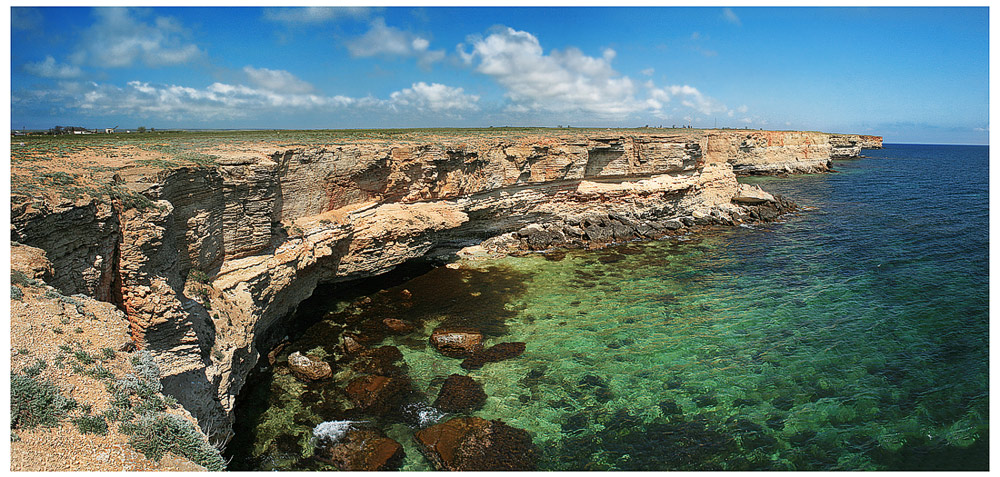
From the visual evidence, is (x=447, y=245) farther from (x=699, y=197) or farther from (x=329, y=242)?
(x=699, y=197)

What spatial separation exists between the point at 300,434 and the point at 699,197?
1323 inches

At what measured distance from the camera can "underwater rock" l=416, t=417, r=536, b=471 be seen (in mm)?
11641

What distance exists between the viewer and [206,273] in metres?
15.4

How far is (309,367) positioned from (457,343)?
4943 mm

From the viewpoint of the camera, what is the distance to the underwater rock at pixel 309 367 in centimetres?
1518

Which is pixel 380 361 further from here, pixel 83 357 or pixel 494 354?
pixel 83 357

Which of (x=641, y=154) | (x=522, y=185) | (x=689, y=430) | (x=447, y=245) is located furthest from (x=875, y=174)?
(x=689, y=430)

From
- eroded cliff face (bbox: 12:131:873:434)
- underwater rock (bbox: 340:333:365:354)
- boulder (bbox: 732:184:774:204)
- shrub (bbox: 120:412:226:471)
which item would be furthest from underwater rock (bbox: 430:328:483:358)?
boulder (bbox: 732:184:774:204)

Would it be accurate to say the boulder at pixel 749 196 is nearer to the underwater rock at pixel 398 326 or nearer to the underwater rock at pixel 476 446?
the underwater rock at pixel 398 326

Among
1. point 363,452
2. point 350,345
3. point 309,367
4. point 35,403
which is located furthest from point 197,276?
point 35,403

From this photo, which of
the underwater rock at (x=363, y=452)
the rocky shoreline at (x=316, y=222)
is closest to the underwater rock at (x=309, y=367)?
the rocky shoreline at (x=316, y=222)

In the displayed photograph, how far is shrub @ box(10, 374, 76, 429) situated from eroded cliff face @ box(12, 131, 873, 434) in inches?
148

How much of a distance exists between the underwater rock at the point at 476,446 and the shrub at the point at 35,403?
24.1 feet

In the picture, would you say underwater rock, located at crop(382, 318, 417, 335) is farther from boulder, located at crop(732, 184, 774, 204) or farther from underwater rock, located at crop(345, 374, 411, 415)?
boulder, located at crop(732, 184, 774, 204)
